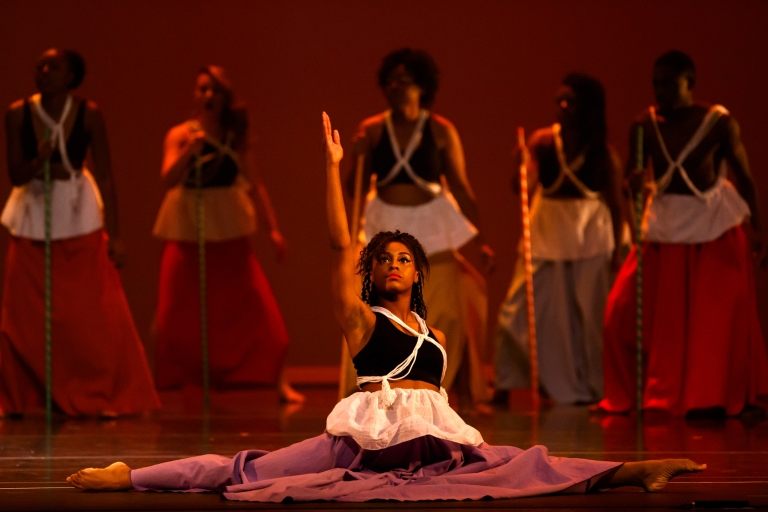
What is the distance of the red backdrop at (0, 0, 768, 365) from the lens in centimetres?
908

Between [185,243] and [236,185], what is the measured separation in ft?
1.43

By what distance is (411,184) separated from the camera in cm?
667

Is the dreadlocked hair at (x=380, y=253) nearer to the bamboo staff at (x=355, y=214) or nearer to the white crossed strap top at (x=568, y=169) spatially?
the bamboo staff at (x=355, y=214)

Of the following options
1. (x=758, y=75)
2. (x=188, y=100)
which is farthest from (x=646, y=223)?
(x=188, y=100)

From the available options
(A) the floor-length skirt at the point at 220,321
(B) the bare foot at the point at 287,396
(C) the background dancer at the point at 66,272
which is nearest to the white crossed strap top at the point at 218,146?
(A) the floor-length skirt at the point at 220,321

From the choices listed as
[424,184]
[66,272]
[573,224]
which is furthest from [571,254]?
[66,272]

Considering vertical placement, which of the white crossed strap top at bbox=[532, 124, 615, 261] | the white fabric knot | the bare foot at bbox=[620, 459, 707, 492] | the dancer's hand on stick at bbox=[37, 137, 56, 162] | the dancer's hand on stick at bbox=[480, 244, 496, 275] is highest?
the dancer's hand on stick at bbox=[37, 137, 56, 162]

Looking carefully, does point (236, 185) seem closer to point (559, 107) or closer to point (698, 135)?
point (559, 107)

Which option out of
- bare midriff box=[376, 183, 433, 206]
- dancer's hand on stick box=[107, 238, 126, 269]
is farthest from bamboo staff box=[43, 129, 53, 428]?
bare midriff box=[376, 183, 433, 206]

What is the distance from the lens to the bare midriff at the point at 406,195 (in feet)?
21.9

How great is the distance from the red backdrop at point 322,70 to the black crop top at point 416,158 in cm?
250

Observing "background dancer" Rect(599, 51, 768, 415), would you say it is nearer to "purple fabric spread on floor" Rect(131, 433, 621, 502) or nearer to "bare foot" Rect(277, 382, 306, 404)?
"bare foot" Rect(277, 382, 306, 404)

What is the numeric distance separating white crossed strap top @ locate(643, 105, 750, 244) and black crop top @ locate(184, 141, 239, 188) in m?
2.38

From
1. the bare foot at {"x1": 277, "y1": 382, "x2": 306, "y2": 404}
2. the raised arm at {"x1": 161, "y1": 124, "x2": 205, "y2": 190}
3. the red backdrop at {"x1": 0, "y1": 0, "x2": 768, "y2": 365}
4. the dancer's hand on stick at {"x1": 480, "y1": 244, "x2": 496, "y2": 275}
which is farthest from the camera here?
the red backdrop at {"x1": 0, "y1": 0, "x2": 768, "y2": 365}
